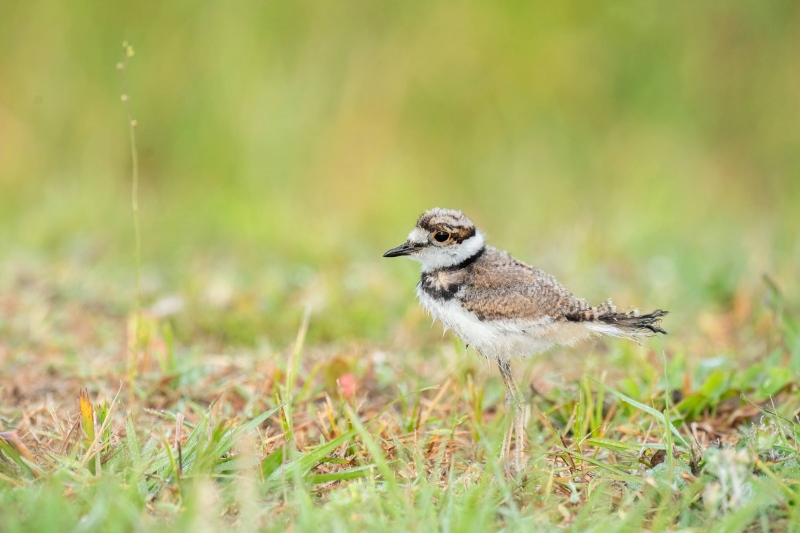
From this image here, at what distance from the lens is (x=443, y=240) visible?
3.40m

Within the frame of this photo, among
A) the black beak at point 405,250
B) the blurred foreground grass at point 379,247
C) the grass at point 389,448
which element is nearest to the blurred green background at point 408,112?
the blurred foreground grass at point 379,247

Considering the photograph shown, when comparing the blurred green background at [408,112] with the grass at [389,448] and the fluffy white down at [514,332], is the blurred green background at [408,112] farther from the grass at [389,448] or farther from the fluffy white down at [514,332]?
the fluffy white down at [514,332]

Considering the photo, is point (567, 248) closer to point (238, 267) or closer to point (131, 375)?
point (238, 267)

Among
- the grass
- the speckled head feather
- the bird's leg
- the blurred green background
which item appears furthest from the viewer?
the blurred green background

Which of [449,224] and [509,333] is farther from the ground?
[449,224]

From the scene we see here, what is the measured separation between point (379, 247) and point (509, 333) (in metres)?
3.30

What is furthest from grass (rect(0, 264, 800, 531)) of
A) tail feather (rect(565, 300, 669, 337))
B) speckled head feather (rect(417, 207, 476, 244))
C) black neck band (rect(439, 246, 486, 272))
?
speckled head feather (rect(417, 207, 476, 244))

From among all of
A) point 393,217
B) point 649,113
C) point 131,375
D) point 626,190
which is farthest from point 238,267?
point 649,113

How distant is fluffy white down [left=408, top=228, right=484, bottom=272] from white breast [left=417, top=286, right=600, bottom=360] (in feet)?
0.83

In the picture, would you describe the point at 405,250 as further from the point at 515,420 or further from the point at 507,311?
the point at 515,420

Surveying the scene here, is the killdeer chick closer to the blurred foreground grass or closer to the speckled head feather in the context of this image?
the speckled head feather

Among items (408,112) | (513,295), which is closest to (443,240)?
(513,295)

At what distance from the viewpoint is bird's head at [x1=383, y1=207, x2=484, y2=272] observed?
3.38m

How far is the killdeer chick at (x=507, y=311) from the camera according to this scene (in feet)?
10.1
